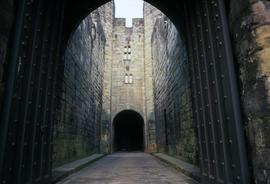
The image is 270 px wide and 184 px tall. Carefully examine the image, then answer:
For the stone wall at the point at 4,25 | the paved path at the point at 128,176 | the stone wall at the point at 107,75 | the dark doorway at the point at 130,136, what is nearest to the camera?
the stone wall at the point at 4,25

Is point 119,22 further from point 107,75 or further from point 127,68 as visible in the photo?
point 107,75

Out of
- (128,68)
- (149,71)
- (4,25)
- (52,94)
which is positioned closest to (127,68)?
(128,68)

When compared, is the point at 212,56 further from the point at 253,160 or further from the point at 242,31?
the point at 253,160

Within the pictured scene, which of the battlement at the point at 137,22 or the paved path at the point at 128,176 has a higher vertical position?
the battlement at the point at 137,22

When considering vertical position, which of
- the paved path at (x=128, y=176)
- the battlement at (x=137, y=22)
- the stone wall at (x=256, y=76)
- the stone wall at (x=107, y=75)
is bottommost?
the paved path at (x=128, y=176)

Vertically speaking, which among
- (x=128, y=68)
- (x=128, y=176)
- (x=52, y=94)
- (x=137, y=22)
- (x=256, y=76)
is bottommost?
(x=128, y=176)

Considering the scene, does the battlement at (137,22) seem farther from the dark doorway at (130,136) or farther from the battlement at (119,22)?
the dark doorway at (130,136)

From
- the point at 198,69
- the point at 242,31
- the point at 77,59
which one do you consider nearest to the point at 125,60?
the point at 77,59

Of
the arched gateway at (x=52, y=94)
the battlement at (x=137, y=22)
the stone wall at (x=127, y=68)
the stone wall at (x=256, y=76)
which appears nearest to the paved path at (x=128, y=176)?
the arched gateway at (x=52, y=94)

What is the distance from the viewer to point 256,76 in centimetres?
196

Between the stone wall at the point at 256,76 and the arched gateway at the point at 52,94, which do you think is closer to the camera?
the stone wall at the point at 256,76

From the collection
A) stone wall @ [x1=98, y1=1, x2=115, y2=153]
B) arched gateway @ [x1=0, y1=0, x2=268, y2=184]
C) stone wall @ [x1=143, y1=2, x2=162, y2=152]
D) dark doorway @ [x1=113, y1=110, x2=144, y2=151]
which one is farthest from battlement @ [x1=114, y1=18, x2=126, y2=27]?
arched gateway @ [x1=0, y1=0, x2=268, y2=184]

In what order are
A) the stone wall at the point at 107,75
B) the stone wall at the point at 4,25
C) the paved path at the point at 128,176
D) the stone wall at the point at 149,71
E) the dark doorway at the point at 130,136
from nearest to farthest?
the stone wall at the point at 4,25
the paved path at the point at 128,176
the stone wall at the point at 107,75
the stone wall at the point at 149,71
the dark doorway at the point at 130,136

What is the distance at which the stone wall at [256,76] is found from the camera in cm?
185
